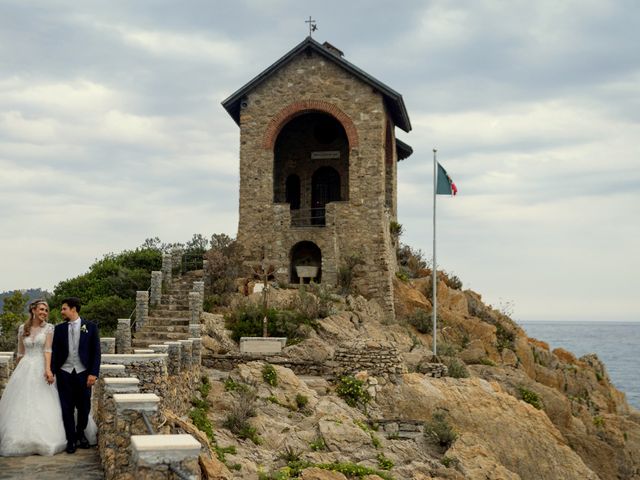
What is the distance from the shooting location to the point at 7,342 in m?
24.8

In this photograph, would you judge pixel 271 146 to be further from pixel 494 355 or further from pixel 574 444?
pixel 574 444

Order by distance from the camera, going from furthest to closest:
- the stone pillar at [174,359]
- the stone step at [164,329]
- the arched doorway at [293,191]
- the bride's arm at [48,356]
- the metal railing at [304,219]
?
the arched doorway at [293,191], the metal railing at [304,219], the stone step at [164,329], the stone pillar at [174,359], the bride's arm at [48,356]

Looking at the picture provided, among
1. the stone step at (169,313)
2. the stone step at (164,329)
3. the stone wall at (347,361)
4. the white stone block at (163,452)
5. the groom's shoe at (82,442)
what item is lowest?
the groom's shoe at (82,442)

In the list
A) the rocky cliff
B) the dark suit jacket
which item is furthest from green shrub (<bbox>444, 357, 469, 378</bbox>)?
the dark suit jacket

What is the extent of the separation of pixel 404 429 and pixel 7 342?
13583mm

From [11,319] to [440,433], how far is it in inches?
692

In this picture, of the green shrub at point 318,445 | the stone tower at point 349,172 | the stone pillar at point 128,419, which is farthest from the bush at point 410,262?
the stone pillar at point 128,419

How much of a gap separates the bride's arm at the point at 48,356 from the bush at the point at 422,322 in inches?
774

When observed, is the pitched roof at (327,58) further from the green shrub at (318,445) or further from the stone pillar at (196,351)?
the green shrub at (318,445)

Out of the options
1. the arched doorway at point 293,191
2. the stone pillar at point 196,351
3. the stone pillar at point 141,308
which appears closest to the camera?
the stone pillar at point 196,351

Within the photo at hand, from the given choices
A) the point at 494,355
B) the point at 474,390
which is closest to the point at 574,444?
the point at 474,390

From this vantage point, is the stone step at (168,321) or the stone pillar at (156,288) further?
the stone pillar at (156,288)

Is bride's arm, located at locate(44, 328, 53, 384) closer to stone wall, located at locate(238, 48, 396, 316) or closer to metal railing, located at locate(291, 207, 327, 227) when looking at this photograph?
stone wall, located at locate(238, 48, 396, 316)

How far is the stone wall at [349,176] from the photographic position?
2895 centimetres
